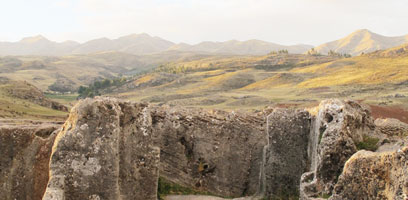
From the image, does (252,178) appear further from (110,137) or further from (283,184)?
(110,137)

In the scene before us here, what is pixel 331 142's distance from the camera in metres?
13.4

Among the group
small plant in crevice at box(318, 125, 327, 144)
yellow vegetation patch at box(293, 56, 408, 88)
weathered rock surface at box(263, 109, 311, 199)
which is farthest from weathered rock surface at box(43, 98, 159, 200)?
yellow vegetation patch at box(293, 56, 408, 88)

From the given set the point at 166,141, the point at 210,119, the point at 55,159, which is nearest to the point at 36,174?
the point at 55,159

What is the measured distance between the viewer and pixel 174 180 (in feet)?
57.9

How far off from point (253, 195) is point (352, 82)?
11676 centimetres

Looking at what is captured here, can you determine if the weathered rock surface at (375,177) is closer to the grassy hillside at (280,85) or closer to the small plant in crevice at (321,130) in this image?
the small plant in crevice at (321,130)

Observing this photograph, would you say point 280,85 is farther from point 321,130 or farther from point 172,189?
point 321,130

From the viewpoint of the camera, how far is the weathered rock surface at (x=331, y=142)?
13062mm

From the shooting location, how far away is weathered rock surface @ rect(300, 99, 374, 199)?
13062 mm

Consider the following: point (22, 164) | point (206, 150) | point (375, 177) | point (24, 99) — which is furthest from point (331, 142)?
point (24, 99)

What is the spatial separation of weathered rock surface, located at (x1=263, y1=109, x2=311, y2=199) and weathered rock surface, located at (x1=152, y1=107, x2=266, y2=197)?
174 cm

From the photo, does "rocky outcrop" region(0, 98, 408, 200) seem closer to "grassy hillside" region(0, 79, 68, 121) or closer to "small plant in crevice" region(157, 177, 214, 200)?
"small plant in crevice" region(157, 177, 214, 200)

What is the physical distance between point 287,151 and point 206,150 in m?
3.81

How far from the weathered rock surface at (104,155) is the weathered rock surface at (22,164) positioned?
189cm
